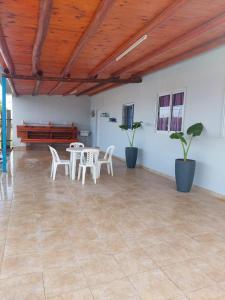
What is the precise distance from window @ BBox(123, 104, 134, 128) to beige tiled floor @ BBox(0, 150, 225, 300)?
13.0 feet

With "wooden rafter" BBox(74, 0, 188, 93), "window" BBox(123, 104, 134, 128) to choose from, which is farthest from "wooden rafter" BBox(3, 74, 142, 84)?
"wooden rafter" BBox(74, 0, 188, 93)

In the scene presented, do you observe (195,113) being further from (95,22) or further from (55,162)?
(55,162)

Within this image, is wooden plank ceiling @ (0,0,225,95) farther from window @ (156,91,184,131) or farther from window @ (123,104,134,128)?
window @ (123,104,134,128)

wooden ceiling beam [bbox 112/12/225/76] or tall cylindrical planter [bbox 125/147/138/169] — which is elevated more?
wooden ceiling beam [bbox 112/12/225/76]

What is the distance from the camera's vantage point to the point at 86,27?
3.54 metres

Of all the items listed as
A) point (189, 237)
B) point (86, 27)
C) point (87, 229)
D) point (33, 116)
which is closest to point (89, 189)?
point (87, 229)

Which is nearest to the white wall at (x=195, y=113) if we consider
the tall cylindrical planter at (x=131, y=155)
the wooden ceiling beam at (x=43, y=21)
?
the tall cylindrical planter at (x=131, y=155)

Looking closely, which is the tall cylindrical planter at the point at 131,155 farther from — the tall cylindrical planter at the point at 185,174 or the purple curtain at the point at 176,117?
the tall cylindrical planter at the point at 185,174

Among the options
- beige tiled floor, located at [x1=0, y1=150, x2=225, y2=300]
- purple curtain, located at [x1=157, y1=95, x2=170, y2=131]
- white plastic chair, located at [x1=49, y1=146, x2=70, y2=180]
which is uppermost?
purple curtain, located at [x1=157, y1=95, x2=170, y2=131]

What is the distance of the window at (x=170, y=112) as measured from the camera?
5.67 metres

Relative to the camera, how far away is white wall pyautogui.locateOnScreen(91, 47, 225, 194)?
452 cm

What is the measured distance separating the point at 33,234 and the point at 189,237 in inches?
71.1

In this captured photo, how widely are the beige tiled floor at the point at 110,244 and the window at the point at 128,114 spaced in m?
3.96

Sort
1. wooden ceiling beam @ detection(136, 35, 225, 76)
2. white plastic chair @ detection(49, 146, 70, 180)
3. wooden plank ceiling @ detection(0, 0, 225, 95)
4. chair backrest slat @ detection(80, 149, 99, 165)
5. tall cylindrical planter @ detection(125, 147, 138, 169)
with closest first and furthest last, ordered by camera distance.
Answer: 1. wooden plank ceiling @ detection(0, 0, 225, 95)
2. wooden ceiling beam @ detection(136, 35, 225, 76)
3. chair backrest slat @ detection(80, 149, 99, 165)
4. white plastic chair @ detection(49, 146, 70, 180)
5. tall cylindrical planter @ detection(125, 147, 138, 169)
